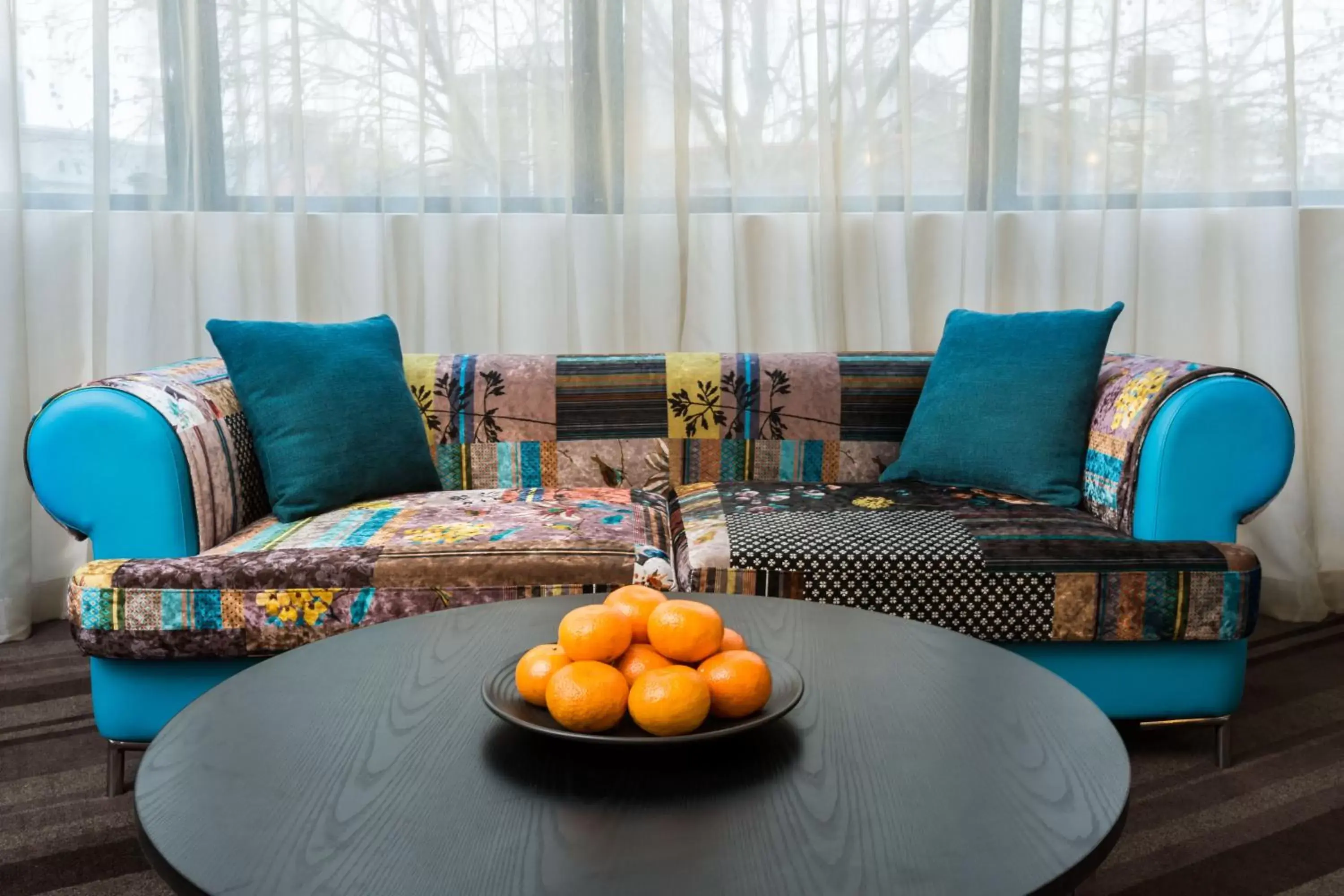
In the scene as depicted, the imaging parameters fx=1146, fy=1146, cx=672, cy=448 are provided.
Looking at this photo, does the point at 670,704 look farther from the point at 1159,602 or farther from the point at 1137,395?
the point at 1137,395

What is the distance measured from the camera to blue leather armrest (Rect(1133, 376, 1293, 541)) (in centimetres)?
198

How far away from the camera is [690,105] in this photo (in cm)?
305

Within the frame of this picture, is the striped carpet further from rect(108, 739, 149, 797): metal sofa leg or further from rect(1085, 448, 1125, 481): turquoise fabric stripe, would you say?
rect(1085, 448, 1125, 481): turquoise fabric stripe

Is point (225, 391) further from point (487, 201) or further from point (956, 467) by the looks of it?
point (956, 467)

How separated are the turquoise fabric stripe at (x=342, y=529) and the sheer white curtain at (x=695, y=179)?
3.14 ft

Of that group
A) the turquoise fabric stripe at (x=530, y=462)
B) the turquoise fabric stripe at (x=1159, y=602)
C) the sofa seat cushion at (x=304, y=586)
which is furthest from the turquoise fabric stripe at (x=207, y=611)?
the turquoise fabric stripe at (x=1159, y=602)

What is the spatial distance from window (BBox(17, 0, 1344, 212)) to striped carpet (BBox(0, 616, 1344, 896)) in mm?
1353

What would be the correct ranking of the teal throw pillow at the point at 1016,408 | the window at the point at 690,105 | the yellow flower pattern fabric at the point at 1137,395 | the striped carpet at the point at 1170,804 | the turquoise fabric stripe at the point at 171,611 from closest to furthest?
the striped carpet at the point at 1170,804
the turquoise fabric stripe at the point at 171,611
the yellow flower pattern fabric at the point at 1137,395
the teal throw pillow at the point at 1016,408
the window at the point at 690,105

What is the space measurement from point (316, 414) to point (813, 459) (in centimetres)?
108

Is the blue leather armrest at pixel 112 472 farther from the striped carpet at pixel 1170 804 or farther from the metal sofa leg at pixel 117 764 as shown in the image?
the striped carpet at pixel 1170 804

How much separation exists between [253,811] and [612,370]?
5.85 feet

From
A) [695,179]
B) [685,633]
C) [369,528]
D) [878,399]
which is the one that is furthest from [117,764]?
[695,179]

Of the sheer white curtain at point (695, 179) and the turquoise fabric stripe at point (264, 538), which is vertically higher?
the sheer white curtain at point (695, 179)

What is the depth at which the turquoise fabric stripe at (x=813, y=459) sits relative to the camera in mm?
2604
